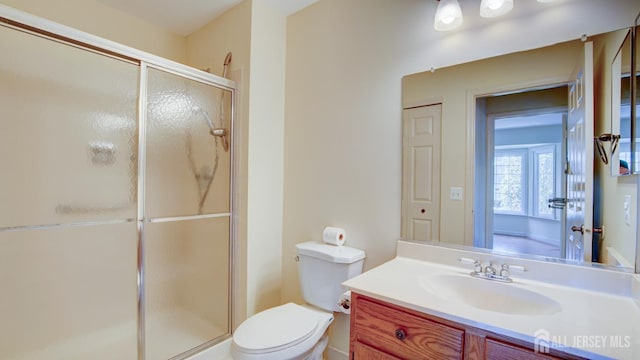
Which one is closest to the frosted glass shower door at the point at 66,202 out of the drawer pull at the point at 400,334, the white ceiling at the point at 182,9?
the white ceiling at the point at 182,9

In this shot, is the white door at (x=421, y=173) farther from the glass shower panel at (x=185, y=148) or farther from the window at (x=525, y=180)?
the glass shower panel at (x=185, y=148)

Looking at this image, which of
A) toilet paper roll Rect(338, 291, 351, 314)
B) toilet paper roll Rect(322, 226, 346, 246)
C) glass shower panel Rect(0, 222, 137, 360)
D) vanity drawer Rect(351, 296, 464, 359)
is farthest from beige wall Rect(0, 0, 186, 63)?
vanity drawer Rect(351, 296, 464, 359)

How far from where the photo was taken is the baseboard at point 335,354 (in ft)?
5.86

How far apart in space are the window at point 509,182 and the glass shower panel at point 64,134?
6.33 feet

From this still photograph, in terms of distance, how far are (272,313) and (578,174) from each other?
59.5 inches

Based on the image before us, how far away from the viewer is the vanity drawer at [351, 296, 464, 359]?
895 mm

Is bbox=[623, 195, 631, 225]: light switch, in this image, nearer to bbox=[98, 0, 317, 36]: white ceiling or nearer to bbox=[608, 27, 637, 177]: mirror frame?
bbox=[608, 27, 637, 177]: mirror frame

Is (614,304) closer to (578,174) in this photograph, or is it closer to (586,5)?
(578,174)

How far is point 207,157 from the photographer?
6.56 ft

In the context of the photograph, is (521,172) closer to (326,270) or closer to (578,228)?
(578,228)

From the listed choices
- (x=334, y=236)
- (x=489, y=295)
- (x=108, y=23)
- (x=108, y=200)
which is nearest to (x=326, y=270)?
(x=334, y=236)

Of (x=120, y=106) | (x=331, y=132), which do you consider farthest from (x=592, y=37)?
(x=120, y=106)

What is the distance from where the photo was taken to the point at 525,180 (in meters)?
1.26

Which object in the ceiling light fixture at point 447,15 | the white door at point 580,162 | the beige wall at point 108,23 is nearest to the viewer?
the white door at point 580,162
